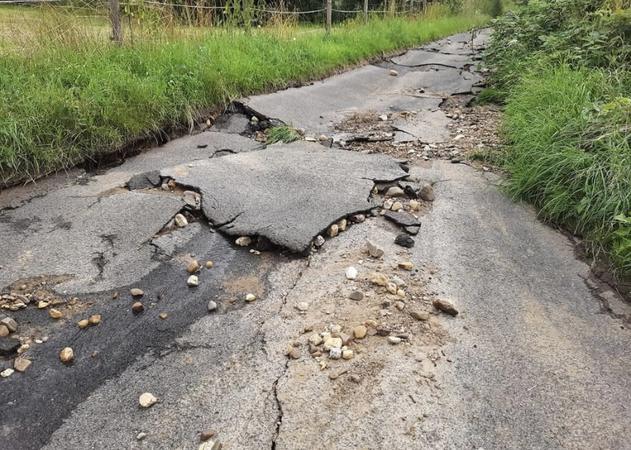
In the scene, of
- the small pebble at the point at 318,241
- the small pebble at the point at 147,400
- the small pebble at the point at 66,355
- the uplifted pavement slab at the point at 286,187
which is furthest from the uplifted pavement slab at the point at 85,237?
the small pebble at the point at 318,241

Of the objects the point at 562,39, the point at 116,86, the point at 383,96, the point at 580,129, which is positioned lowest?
the point at 383,96

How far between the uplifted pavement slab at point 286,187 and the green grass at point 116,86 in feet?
2.54

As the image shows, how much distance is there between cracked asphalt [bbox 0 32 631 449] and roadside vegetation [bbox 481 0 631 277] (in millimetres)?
215

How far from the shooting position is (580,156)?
127 inches

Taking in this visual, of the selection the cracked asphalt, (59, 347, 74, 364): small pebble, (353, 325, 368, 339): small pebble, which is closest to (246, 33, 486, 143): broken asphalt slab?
the cracked asphalt

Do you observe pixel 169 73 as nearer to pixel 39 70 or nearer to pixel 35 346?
pixel 39 70

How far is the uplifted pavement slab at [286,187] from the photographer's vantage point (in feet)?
9.70

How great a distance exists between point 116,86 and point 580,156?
3.59 meters

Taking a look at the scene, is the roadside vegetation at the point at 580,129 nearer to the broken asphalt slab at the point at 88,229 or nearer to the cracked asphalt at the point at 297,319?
the cracked asphalt at the point at 297,319

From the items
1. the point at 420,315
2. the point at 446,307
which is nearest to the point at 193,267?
the point at 420,315

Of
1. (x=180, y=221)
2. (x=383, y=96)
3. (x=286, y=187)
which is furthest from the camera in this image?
(x=383, y=96)

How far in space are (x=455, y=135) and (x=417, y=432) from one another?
370cm

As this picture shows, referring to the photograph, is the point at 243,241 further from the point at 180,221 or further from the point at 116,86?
the point at 116,86

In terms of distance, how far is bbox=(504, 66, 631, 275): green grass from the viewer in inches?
114
